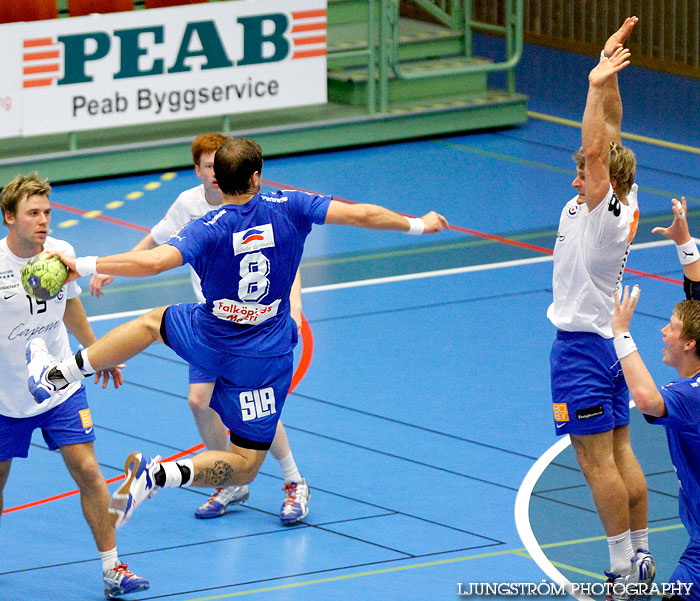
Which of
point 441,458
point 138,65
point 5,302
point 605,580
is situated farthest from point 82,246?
point 605,580

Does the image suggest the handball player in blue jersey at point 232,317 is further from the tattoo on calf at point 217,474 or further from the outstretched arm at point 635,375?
the outstretched arm at point 635,375

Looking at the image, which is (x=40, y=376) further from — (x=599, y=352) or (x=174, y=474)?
(x=599, y=352)

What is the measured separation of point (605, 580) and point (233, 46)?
383 inches

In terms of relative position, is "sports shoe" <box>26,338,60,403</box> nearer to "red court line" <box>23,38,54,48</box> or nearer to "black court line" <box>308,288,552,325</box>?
"black court line" <box>308,288,552,325</box>

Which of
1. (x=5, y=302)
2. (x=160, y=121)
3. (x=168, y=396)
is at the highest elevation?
(x=160, y=121)

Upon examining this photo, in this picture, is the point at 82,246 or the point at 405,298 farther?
the point at 82,246

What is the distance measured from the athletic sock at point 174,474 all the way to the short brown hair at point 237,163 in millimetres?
1393

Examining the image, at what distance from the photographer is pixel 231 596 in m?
7.18

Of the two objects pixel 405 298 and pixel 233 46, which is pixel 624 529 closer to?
pixel 405 298

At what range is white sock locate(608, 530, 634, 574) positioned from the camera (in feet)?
23.0

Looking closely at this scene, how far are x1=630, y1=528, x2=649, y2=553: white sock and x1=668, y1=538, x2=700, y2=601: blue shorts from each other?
4.29 ft

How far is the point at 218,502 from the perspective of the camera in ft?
26.9

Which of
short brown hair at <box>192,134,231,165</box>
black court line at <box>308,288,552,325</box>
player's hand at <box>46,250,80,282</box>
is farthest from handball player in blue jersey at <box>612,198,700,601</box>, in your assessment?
black court line at <box>308,288,552,325</box>

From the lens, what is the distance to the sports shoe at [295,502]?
8039 mm
